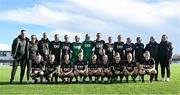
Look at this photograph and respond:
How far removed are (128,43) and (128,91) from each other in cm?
419

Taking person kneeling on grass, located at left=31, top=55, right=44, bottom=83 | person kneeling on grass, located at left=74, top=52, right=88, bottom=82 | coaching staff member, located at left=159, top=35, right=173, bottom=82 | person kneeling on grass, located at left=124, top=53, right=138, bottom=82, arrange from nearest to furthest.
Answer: person kneeling on grass, located at left=31, top=55, right=44, bottom=83, person kneeling on grass, located at left=74, top=52, right=88, bottom=82, person kneeling on grass, located at left=124, top=53, right=138, bottom=82, coaching staff member, located at left=159, top=35, right=173, bottom=82

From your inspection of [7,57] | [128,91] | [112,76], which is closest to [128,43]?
[112,76]

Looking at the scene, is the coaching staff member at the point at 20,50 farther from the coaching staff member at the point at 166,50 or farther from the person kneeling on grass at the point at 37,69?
the coaching staff member at the point at 166,50

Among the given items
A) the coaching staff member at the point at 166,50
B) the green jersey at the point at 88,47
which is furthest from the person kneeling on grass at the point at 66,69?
the coaching staff member at the point at 166,50

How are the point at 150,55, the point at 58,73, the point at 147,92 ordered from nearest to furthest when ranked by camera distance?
1. the point at 147,92
2. the point at 58,73
3. the point at 150,55

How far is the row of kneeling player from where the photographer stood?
16266 millimetres

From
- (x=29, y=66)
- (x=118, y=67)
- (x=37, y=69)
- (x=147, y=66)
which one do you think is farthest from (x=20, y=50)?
(x=147, y=66)

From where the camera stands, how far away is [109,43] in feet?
55.6

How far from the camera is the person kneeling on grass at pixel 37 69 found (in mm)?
16172

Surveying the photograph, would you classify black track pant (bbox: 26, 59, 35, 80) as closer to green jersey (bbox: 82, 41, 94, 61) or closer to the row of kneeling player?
the row of kneeling player

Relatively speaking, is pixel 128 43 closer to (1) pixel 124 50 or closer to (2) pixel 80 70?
(1) pixel 124 50

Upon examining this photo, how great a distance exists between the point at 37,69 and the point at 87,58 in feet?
7.27

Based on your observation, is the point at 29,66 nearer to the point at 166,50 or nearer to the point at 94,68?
the point at 94,68

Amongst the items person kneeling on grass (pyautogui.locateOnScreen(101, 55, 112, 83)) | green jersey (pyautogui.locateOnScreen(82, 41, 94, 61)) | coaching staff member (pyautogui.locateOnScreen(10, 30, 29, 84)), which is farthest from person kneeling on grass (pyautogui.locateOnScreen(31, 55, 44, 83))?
person kneeling on grass (pyautogui.locateOnScreen(101, 55, 112, 83))
